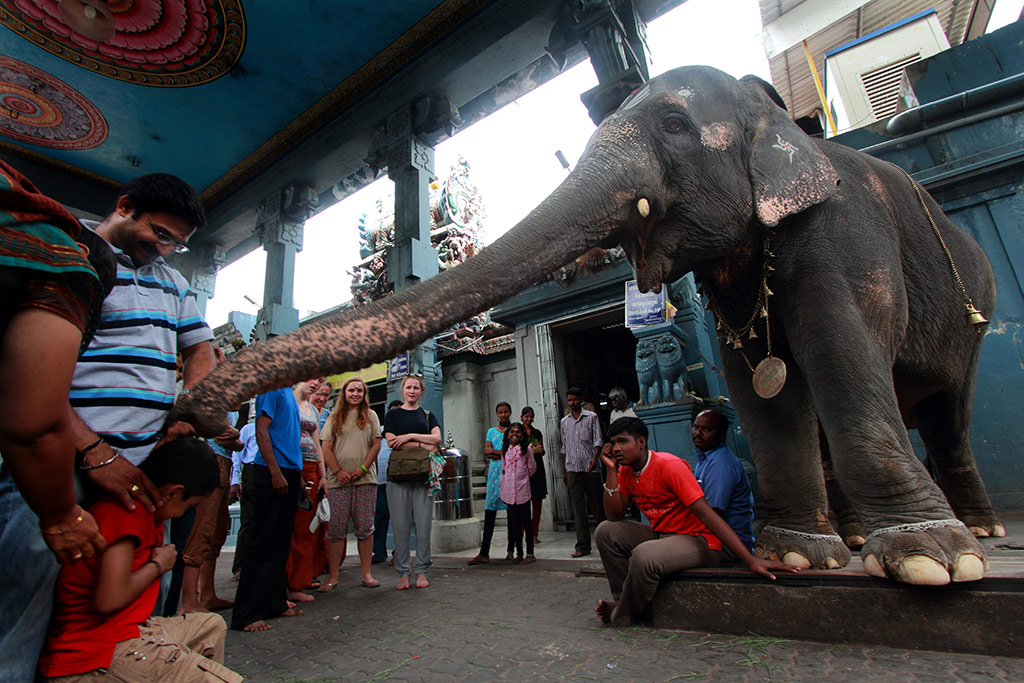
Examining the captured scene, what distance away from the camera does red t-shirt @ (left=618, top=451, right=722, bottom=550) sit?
2.68 meters

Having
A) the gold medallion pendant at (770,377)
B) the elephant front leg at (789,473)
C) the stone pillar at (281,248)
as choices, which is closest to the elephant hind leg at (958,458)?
the elephant front leg at (789,473)

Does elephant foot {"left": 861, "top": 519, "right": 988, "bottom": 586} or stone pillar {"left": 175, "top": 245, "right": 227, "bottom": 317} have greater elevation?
stone pillar {"left": 175, "top": 245, "right": 227, "bottom": 317}

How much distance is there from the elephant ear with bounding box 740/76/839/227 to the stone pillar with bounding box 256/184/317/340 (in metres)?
8.42

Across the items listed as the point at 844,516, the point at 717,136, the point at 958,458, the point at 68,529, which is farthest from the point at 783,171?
the point at 68,529

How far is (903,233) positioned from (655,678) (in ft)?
9.00

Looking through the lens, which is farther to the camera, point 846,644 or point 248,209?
point 248,209

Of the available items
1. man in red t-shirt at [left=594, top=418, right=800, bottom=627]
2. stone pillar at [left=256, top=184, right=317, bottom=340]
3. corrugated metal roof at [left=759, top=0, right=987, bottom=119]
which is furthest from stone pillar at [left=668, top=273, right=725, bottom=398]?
corrugated metal roof at [left=759, top=0, right=987, bottom=119]

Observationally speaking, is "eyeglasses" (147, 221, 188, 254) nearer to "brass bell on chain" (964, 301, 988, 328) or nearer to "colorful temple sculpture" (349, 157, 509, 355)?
"brass bell on chain" (964, 301, 988, 328)

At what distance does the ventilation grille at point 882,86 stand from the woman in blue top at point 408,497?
11.8 meters

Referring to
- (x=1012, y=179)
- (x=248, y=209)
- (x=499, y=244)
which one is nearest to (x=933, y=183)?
(x=1012, y=179)

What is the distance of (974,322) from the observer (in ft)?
8.69

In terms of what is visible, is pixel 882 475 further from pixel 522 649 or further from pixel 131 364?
pixel 131 364

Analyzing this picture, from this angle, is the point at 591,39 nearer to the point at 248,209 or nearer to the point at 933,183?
the point at 933,183

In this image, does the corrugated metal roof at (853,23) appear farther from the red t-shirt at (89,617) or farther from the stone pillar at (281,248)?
the red t-shirt at (89,617)
